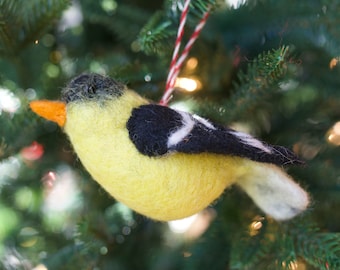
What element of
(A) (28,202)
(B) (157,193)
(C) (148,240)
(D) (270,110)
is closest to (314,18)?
(D) (270,110)

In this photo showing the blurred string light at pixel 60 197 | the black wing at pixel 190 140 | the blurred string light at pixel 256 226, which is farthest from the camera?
the blurred string light at pixel 60 197

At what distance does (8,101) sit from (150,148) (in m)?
0.23

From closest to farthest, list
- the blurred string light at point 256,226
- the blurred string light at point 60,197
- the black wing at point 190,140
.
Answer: the black wing at point 190,140 < the blurred string light at point 256,226 < the blurred string light at point 60,197

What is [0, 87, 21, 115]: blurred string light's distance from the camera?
0.48m

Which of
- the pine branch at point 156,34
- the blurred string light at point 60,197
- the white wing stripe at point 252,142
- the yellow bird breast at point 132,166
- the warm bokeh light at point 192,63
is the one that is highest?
the pine branch at point 156,34

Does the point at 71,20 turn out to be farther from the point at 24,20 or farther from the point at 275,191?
the point at 275,191

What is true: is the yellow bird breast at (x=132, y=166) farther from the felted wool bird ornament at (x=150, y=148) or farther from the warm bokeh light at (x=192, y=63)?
the warm bokeh light at (x=192, y=63)

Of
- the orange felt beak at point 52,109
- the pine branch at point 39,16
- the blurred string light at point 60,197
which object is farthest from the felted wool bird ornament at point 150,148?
the blurred string light at point 60,197

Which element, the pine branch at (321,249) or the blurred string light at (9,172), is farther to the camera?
the blurred string light at (9,172)

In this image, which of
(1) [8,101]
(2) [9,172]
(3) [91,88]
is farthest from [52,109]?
(2) [9,172]

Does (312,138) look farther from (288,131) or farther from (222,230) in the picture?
(222,230)

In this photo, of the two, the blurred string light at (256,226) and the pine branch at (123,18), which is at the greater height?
the pine branch at (123,18)

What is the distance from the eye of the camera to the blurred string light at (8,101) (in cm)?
48

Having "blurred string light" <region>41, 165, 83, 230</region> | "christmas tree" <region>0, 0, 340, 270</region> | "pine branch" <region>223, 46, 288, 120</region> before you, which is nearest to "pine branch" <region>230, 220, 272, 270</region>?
"christmas tree" <region>0, 0, 340, 270</region>
